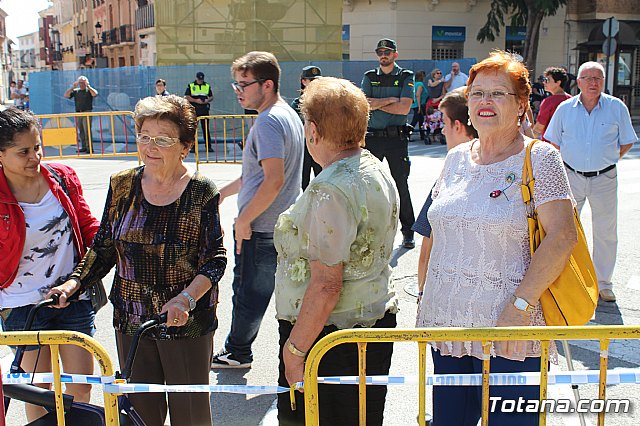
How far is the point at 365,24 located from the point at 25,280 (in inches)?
1108

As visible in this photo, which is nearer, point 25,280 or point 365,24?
point 25,280

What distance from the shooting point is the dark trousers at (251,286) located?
4414 mm

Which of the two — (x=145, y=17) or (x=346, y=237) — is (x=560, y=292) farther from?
(x=145, y=17)

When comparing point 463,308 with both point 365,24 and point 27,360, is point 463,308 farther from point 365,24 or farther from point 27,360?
point 365,24

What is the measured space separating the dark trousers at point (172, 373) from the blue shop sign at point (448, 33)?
28.9 metres

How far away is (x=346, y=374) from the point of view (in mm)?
2781

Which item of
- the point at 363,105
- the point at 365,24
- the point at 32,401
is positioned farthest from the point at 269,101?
the point at 365,24

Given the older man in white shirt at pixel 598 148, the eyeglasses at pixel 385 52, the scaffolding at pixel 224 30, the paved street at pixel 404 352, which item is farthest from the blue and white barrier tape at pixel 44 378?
the scaffolding at pixel 224 30

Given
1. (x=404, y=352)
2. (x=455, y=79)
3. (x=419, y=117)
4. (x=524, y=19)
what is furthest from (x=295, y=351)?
(x=524, y=19)

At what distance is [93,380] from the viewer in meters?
2.61

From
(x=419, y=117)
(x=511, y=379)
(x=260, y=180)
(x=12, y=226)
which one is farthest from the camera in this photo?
(x=419, y=117)

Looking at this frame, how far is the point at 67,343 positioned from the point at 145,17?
132 ft

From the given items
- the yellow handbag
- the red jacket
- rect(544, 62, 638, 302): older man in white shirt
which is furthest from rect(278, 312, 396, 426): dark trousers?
rect(544, 62, 638, 302): older man in white shirt

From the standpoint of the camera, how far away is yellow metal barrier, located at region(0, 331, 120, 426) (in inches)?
97.0
